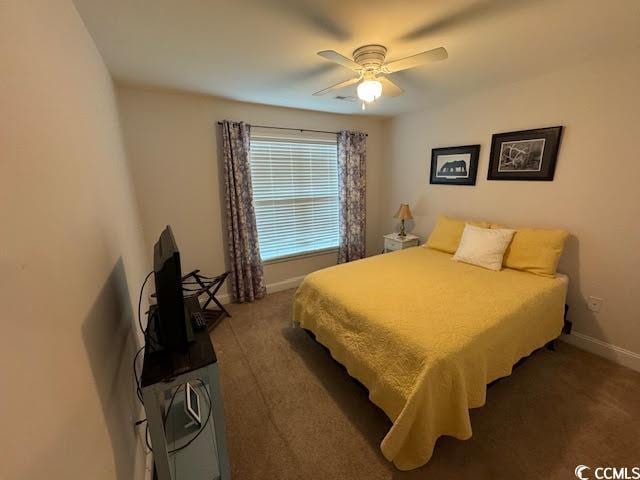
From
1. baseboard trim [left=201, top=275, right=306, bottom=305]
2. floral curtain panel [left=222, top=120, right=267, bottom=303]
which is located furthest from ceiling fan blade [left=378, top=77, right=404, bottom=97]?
baseboard trim [left=201, top=275, right=306, bottom=305]

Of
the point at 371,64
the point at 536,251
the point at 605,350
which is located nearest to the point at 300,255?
the point at 371,64

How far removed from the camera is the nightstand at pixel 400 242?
137 inches

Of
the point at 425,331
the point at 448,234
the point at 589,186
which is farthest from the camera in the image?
the point at 448,234

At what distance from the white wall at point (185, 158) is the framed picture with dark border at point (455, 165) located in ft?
5.39

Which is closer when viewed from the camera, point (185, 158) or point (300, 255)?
point (185, 158)

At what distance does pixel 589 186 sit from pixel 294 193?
283 centimetres

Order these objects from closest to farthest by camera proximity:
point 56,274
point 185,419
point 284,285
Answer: point 56,274 → point 185,419 → point 284,285

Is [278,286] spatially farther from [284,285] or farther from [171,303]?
[171,303]

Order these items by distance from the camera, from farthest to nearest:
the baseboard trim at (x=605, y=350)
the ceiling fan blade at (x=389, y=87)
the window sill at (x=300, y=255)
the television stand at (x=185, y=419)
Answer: the window sill at (x=300, y=255) < the baseboard trim at (x=605, y=350) < the ceiling fan blade at (x=389, y=87) < the television stand at (x=185, y=419)

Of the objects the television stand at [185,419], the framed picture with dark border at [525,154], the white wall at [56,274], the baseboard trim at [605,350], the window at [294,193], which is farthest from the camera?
the window at [294,193]

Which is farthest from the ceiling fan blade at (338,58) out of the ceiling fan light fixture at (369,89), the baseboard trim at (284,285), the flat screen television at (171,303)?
the baseboard trim at (284,285)

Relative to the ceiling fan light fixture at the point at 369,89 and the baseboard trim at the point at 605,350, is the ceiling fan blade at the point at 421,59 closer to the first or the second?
the ceiling fan light fixture at the point at 369,89

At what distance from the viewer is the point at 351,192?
374cm

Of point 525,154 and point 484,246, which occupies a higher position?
point 525,154
